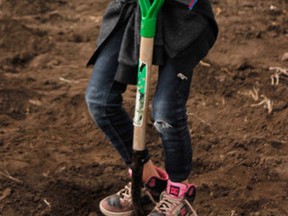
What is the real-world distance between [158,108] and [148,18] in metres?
0.34

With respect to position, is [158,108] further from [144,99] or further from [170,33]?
[170,33]

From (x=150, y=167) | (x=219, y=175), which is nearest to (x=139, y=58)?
(x=150, y=167)

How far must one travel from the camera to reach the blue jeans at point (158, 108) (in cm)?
221

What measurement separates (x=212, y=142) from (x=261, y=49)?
121 centimetres

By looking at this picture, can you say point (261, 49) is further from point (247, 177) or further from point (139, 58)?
point (139, 58)

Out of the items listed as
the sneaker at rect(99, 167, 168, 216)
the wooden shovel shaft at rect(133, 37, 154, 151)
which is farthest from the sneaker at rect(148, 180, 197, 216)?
the wooden shovel shaft at rect(133, 37, 154, 151)

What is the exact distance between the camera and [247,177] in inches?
114

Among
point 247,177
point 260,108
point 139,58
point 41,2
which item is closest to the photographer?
point 139,58

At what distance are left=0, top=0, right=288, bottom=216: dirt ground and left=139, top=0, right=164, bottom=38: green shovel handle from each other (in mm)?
933

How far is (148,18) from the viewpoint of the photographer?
209cm

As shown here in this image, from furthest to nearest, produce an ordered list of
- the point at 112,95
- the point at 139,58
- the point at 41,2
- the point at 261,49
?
1. the point at 41,2
2. the point at 261,49
3. the point at 112,95
4. the point at 139,58

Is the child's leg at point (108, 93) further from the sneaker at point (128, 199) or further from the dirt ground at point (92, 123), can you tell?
the dirt ground at point (92, 123)

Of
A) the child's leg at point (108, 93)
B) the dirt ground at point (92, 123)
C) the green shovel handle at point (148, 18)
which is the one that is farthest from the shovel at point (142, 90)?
the dirt ground at point (92, 123)

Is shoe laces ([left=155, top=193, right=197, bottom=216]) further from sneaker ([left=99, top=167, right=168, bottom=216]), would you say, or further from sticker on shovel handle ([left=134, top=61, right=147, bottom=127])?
sticker on shovel handle ([left=134, top=61, right=147, bottom=127])
